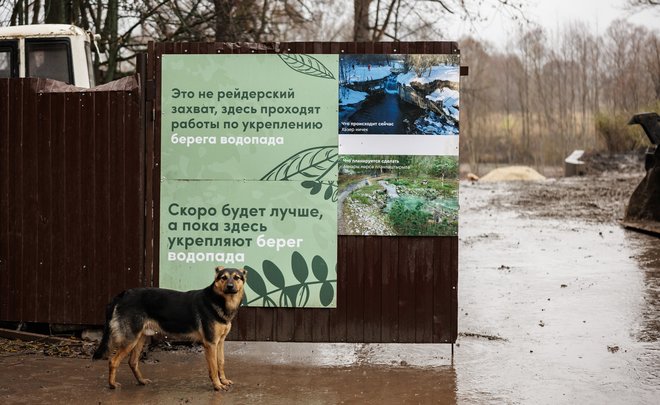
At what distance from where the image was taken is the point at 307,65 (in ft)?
27.1

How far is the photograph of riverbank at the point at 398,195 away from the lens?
8.15 meters

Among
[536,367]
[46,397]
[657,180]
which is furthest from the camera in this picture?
[657,180]

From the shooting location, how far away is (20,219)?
8.84 m

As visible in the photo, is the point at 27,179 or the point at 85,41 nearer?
the point at 27,179

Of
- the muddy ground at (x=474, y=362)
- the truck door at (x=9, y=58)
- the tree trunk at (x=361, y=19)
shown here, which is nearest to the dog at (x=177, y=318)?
the muddy ground at (x=474, y=362)

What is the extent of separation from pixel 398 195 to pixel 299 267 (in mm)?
1090

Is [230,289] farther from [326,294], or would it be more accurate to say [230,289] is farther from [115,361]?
[326,294]

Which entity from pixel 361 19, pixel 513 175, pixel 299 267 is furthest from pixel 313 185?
pixel 513 175

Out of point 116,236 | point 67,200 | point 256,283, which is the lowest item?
point 256,283

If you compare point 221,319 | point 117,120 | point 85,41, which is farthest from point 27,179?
point 85,41

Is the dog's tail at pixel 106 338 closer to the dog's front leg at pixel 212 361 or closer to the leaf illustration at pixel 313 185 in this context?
the dog's front leg at pixel 212 361

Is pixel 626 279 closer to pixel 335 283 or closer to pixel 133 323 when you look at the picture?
pixel 335 283

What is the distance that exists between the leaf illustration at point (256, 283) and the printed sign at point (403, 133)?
1120mm

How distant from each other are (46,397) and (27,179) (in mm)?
2577
